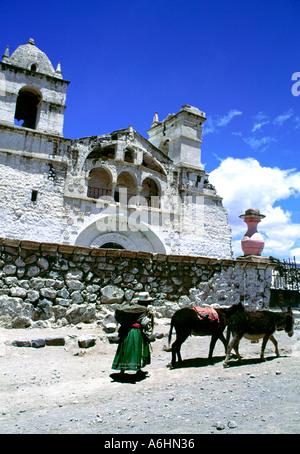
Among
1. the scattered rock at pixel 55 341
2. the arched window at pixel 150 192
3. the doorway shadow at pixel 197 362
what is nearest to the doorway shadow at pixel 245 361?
the doorway shadow at pixel 197 362

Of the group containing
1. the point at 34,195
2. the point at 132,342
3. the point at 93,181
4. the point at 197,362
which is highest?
the point at 93,181

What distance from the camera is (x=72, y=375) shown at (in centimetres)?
509

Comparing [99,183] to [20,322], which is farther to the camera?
[99,183]

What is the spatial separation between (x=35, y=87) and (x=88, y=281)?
1307cm

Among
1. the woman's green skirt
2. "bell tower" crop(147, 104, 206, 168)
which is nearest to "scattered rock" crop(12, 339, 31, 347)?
the woman's green skirt

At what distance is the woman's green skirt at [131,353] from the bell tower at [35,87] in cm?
1364

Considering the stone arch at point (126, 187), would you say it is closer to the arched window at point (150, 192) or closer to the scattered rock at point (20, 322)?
the arched window at point (150, 192)

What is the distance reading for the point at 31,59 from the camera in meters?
17.2

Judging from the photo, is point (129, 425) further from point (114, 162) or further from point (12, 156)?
point (114, 162)

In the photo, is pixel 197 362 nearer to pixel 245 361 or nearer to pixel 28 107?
pixel 245 361

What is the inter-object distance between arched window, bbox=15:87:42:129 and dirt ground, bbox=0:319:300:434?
1442 cm

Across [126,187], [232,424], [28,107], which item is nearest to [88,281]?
[232,424]

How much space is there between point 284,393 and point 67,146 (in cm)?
1477

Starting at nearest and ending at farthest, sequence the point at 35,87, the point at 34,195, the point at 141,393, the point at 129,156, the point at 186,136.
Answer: the point at 141,393
the point at 34,195
the point at 35,87
the point at 129,156
the point at 186,136
